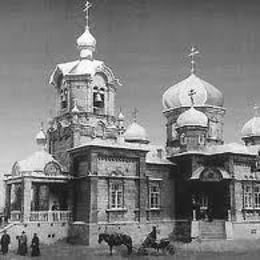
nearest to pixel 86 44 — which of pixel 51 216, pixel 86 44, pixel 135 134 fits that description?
pixel 86 44

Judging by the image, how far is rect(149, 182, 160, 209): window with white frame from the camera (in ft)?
78.7

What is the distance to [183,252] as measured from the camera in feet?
63.8

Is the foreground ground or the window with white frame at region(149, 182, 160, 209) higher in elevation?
the window with white frame at region(149, 182, 160, 209)

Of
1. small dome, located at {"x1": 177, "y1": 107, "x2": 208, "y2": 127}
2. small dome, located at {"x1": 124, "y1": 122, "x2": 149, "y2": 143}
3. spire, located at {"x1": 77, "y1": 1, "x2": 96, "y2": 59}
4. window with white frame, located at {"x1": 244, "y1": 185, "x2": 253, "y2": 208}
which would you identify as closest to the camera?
window with white frame, located at {"x1": 244, "y1": 185, "x2": 253, "y2": 208}

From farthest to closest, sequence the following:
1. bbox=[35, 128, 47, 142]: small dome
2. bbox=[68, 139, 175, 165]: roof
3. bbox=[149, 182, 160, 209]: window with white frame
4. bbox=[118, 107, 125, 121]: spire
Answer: bbox=[35, 128, 47, 142]: small dome
bbox=[118, 107, 125, 121]: spire
bbox=[149, 182, 160, 209]: window with white frame
bbox=[68, 139, 175, 165]: roof

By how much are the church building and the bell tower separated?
0.05 metres

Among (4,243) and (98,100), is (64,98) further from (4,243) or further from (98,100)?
(4,243)

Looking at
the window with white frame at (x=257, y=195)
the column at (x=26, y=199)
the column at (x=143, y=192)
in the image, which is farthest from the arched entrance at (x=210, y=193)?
the column at (x=26, y=199)

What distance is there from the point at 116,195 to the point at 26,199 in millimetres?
3888

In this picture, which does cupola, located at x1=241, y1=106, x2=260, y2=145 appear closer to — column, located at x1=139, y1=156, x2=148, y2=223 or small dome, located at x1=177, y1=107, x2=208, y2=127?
small dome, located at x1=177, y1=107, x2=208, y2=127

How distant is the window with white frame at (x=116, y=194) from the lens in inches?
878

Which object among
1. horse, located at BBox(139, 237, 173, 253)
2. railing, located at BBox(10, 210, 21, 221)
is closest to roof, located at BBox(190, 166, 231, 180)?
horse, located at BBox(139, 237, 173, 253)

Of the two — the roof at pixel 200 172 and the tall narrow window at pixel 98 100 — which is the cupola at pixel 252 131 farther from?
the tall narrow window at pixel 98 100

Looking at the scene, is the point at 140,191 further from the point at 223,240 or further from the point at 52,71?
the point at 52,71
